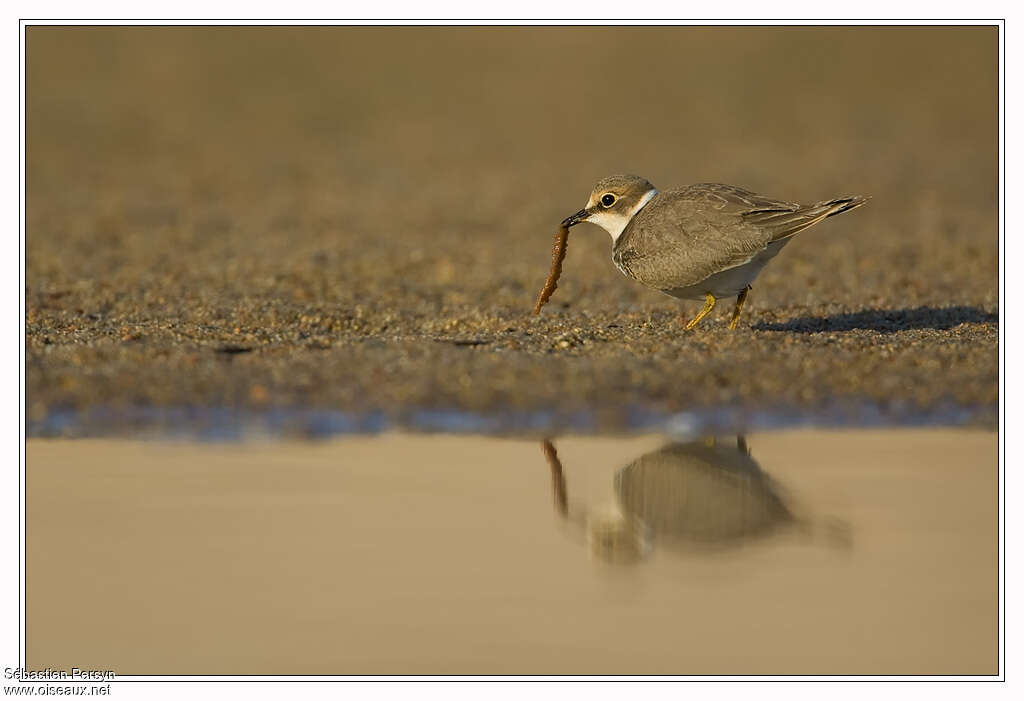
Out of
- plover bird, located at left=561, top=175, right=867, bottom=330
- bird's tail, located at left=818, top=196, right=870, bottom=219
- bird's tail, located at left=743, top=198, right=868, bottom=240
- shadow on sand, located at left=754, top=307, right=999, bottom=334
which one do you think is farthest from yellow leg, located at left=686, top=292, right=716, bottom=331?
bird's tail, located at left=818, top=196, right=870, bottom=219

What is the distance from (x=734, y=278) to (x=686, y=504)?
9.57 feet

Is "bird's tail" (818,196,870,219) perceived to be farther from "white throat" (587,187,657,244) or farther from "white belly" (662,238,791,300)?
"white throat" (587,187,657,244)

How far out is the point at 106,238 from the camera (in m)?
14.6

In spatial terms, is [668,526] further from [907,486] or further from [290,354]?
[290,354]

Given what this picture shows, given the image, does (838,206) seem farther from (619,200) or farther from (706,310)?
(619,200)

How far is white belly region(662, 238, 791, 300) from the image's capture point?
9.02 metres

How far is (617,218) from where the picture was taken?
9.98 m

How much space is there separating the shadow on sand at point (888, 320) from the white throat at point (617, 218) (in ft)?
3.81

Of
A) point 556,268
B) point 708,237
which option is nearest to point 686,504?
point 708,237

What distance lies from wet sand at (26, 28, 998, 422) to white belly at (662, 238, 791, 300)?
0.32 m

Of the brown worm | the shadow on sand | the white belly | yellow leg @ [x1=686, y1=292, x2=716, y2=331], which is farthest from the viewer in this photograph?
the brown worm

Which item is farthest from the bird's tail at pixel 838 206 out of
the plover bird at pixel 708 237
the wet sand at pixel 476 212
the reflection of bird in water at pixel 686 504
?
the reflection of bird in water at pixel 686 504

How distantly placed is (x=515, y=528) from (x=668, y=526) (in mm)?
687
